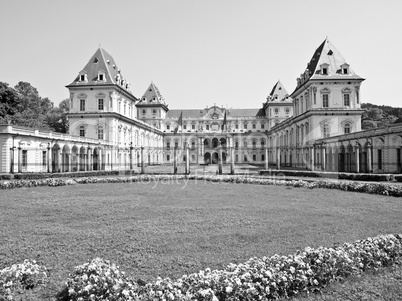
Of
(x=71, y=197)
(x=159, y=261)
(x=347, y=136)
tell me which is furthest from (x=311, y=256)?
(x=347, y=136)

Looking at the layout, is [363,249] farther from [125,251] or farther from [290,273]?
[125,251]

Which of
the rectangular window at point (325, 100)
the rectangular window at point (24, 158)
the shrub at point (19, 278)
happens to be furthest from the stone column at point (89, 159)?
the shrub at point (19, 278)

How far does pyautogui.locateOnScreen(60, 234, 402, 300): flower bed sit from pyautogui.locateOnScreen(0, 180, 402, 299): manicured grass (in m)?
0.96

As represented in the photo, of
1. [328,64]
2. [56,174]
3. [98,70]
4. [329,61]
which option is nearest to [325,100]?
[328,64]

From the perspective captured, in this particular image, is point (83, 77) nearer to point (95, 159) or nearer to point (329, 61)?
point (95, 159)

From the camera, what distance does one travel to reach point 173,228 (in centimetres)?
894

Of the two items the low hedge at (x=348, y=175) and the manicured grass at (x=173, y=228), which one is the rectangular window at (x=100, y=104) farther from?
the manicured grass at (x=173, y=228)

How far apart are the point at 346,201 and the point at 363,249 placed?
26.0 feet

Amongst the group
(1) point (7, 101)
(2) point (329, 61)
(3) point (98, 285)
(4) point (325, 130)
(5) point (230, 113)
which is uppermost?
(2) point (329, 61)

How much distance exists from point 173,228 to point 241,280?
4344mm

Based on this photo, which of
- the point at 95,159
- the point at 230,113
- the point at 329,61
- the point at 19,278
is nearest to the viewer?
the point at 19,278

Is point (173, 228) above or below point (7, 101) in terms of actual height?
below

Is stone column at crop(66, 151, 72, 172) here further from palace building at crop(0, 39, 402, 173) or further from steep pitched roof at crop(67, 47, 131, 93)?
steep pitched roof at crop(67, 47, 131, 93)

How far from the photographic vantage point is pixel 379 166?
30547 mm
